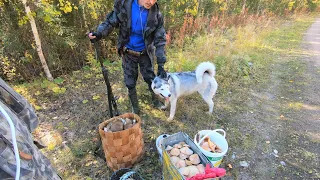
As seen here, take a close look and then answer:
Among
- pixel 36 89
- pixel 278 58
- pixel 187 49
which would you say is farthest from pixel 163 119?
pixel 278 58

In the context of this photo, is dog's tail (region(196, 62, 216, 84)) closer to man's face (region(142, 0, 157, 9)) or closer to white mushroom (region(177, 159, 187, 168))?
man's face (region(142, 0, 157, 9))

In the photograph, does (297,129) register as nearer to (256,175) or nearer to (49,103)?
(256,175)

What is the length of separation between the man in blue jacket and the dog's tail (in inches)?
30.9

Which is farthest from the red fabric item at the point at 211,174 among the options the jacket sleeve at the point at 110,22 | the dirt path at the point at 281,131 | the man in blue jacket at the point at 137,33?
the jacket sleeve at the point at 110,22

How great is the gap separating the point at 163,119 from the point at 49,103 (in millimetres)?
2405

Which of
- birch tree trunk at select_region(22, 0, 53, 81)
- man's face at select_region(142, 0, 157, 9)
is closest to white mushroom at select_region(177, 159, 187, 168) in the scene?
man's face at select_region(142, 0, 157, 9)

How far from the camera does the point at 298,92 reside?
4.91 metres

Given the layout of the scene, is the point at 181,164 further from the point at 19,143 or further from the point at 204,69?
the point at 204,69

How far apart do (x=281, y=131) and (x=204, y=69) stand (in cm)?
185

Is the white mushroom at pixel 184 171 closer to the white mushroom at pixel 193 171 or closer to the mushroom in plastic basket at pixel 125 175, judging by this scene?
the white mushroom at pixel 193 171

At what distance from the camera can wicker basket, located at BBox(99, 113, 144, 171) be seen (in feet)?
7.75

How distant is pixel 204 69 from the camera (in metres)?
3.49

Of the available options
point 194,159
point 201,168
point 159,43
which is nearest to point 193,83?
point 159,43

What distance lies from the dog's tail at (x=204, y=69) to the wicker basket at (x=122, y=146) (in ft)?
4.95
